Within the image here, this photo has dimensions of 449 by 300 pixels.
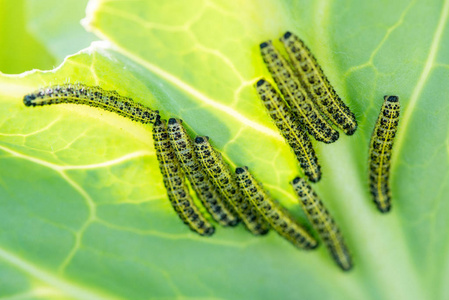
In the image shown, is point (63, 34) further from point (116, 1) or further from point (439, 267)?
point (439, 267)

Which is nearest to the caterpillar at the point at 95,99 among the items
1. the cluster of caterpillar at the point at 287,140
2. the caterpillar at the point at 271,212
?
the cluster of caterpillar at the point at 287,140

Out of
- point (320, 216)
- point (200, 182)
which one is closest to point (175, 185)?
point (200, 182)

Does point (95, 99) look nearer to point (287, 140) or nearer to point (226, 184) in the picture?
point (226, 184)

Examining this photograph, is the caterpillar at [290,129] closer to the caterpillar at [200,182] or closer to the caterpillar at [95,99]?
the caterpillar at [200,182]

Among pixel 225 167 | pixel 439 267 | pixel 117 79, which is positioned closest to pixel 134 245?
pixel 225 167

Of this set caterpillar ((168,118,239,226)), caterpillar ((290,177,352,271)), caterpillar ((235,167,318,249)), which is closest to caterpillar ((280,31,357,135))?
caterpillar ((290,177,352,271))

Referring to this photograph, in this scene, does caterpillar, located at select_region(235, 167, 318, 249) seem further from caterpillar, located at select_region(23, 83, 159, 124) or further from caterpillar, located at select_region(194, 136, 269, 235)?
caterpillar, located at select_region(23, 83, 159, 124)
